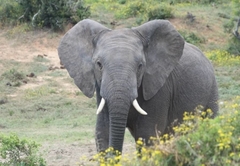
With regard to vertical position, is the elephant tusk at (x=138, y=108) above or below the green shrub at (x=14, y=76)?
above

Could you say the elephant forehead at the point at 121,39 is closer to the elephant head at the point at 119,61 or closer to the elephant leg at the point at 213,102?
the elephant head at the point at 119,61

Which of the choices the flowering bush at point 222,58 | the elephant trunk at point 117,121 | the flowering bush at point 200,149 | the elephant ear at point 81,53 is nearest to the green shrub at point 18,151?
the elephant ear at point 81,53

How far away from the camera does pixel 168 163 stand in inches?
181

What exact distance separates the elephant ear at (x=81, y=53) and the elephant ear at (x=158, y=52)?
47cm

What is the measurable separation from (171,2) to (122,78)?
861 inches

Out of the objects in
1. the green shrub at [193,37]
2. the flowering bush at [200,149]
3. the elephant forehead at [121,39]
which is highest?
the flowering bush at [200,149]

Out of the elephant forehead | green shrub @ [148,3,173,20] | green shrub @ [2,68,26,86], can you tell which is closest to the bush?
green shrub @ [148,3,173,20]

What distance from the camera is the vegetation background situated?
4.59 meters

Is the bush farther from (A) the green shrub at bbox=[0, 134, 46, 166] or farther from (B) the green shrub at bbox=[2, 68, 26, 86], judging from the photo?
(A) the green shrub at bbox=[0, 134, 46, 166]

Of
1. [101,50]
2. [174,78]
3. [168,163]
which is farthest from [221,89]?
[168,163]

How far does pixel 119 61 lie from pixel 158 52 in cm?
88

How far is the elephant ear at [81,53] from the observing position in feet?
21.6

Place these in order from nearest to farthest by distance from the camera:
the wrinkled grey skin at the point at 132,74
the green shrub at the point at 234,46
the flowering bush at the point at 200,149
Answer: the flowering bush at the point at 200,149 → the wrinkled grey skin at the point at 132,74 → the green shrub at the point at 234,46

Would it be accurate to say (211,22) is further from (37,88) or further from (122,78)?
(122,78)
